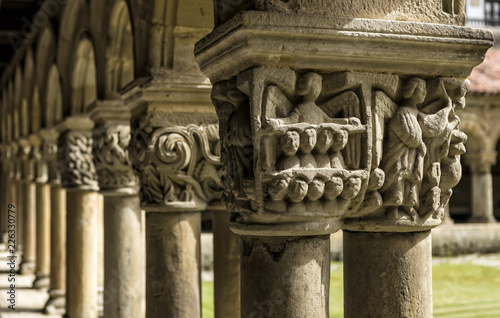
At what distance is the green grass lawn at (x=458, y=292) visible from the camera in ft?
29.4

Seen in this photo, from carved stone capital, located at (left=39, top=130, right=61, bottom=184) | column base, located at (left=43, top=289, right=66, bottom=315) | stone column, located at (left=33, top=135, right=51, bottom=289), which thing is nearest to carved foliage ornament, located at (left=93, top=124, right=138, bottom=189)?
column base, located at (left=43, top=289, right=66, bottom=315)

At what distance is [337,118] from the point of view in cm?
225

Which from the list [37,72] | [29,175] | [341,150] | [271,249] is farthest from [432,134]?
[29,175]

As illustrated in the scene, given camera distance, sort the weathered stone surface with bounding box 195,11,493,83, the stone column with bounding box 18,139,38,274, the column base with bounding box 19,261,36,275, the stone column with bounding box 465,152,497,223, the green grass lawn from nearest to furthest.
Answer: the weathered stone surface with bounding box 195,11,493,83, the green grass lawn, the column base with bounding box 19,261,36,275, the stone column with bounding box 18,139,38,274, the stone column with bounding box 465,152,497,223

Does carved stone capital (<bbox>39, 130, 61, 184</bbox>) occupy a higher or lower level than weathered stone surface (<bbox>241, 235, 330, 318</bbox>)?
higher

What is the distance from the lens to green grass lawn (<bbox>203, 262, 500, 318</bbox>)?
353 inches

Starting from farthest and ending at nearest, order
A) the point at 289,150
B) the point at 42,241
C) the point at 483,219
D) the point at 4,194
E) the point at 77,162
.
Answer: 1. the point at 4,194
2. the point at 483,219
3. the point at 42,241
4. the point at 77,162
5. the point at 289,150

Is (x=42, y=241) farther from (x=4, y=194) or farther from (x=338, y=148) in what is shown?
(x=4, y=194)

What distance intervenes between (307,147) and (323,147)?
2.3 inches

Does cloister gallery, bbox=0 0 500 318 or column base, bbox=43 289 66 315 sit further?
column base, bbox=43 289 66 315

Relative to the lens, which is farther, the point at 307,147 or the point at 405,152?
the point at 405,152

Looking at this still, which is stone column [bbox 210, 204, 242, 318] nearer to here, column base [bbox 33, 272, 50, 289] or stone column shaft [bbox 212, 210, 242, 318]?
stone column shaft [bbox 212, 210, 242, 318]

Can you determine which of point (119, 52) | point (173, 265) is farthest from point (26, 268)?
point (173, 265)

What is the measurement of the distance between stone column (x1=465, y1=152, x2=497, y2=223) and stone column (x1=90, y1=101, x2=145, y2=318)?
40.2 ft
